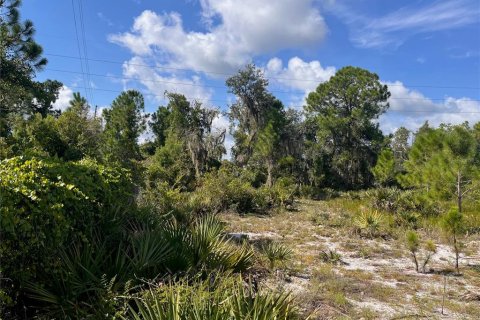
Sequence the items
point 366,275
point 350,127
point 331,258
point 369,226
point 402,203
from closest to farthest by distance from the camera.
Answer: point 366,275 → point 331,258 → point 369,226 → point 402,203 → point 350,127

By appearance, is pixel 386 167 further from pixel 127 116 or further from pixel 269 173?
pixel 127 116

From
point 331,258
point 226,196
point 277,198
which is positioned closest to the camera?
point 331,258

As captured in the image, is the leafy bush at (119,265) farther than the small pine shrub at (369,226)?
No

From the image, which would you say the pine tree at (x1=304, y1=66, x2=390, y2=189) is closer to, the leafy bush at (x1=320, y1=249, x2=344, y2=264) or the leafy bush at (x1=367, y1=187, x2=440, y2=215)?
the leafy bush at (x1=367, y1=187, x2=440, y2=215)

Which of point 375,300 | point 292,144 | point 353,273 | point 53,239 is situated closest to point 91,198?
point 53,239

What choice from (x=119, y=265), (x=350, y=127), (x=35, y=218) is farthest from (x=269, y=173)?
(x=35, y=218)

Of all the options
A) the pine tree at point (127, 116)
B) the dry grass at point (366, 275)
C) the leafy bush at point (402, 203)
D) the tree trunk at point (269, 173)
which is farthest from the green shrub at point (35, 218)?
the pine tree at point (127, 116)

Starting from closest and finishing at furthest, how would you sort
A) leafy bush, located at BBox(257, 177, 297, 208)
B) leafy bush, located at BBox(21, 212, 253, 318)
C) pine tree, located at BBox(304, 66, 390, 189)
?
1. leafy bush, located at BBox(21, 212, 253, 318)
2. leafy bush, located at BBox(257, 177, 297, 208)
3. pine tree, located at BBox(304, 66, 390, 189)

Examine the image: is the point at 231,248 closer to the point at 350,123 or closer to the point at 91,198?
the point at 91,198

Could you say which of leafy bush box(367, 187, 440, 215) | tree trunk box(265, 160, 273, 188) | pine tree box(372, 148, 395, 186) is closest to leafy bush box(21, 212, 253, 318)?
leafy bush box(367, 187, 440, 215)

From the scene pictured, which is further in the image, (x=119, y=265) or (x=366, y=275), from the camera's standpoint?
(x=366, y=275)

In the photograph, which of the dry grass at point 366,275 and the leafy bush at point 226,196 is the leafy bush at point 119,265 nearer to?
the dry grass at point 366,275

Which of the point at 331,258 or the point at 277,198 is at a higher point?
the point at 277,198

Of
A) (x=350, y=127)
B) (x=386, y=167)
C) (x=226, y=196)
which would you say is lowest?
(x=226, y=196)
